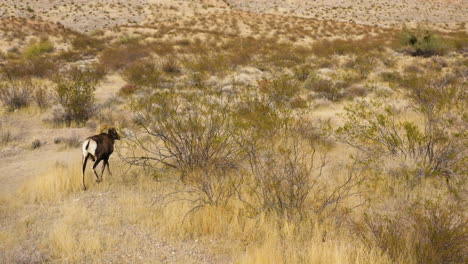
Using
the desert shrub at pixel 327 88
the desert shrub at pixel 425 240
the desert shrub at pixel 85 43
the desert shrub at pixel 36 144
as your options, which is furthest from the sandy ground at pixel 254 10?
the desert shrub at pixel 425 240

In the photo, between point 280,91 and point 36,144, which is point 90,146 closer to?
point 36,144

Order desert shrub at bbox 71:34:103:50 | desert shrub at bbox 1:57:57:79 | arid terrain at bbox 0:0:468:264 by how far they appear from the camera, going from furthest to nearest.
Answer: desert shrub at bbox 71:34:103:50
desert shrub at bbox 1:57:57:79
arid terrain at bbox 0:0:468:264

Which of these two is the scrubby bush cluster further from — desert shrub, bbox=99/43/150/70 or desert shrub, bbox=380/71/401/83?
desert shrub, bbox=380/71/401/83

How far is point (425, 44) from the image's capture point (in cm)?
2250

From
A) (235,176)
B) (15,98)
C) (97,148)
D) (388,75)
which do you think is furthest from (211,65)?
A: (97,148)

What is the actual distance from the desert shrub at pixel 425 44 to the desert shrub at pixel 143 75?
18.9 meters

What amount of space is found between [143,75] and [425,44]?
19.9m

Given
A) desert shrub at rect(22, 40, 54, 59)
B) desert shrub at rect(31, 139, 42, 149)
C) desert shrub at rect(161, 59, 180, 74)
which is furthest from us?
desert shrub at rect(22, 40, 54, 59)

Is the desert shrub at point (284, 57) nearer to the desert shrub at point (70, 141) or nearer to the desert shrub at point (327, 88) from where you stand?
the desert shrub at point (327, 88)

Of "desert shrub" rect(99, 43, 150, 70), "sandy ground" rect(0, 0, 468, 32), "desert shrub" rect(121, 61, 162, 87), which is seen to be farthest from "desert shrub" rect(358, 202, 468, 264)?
"sandy ground" rect(0, 0, 468, 32)

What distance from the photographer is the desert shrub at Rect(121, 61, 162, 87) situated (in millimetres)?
14492

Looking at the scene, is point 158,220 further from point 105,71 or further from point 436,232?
point 105,71

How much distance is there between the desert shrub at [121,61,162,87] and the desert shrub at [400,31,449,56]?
1886 cm

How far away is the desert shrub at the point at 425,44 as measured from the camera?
22.2 m
